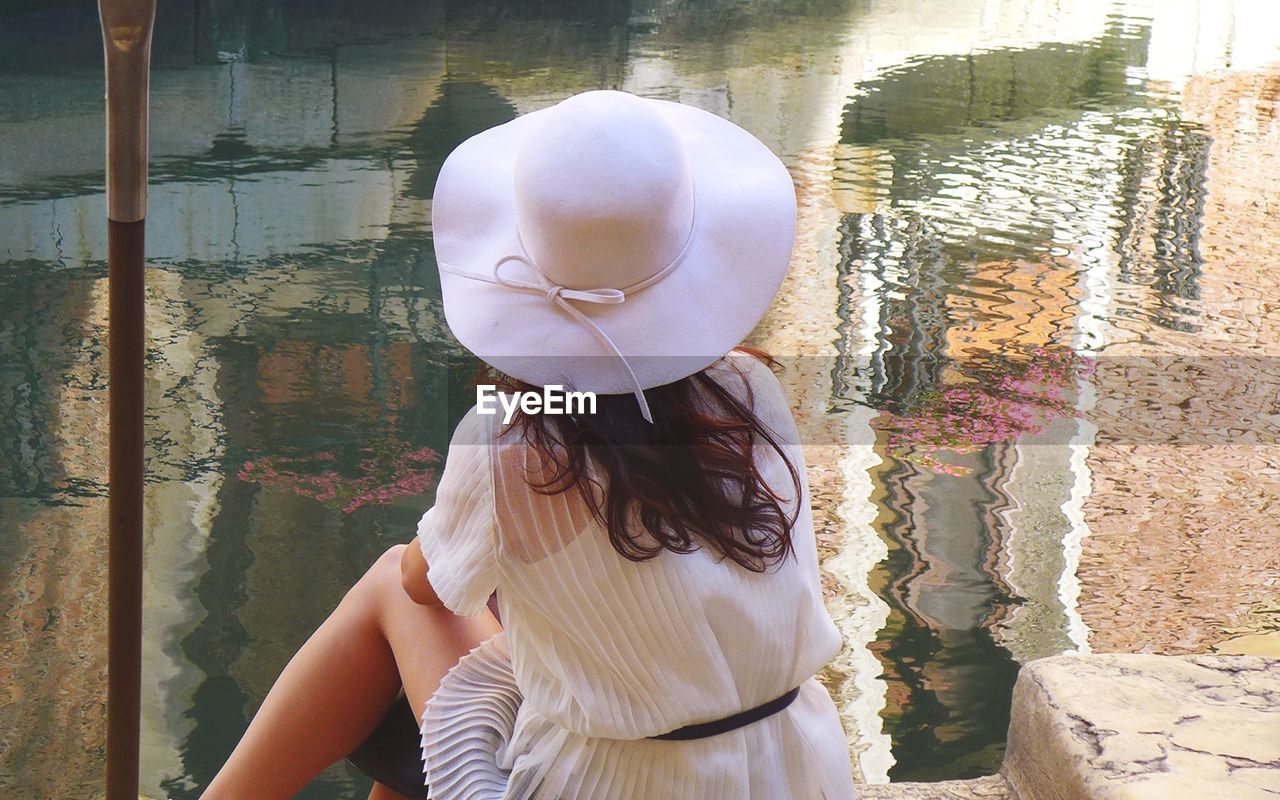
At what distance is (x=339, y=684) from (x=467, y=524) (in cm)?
38

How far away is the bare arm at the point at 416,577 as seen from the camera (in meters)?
1.33

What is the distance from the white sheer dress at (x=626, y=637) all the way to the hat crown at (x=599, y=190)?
0.15 metres

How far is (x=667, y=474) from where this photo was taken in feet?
3.72

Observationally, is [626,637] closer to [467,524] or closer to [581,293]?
[467,524]

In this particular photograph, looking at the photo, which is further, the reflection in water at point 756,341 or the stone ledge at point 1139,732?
the reflection in water at point 756,341

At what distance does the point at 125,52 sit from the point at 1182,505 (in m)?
2.77

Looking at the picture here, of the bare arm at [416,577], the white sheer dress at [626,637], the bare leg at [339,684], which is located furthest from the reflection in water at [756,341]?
the white sheer dress at [626,637]

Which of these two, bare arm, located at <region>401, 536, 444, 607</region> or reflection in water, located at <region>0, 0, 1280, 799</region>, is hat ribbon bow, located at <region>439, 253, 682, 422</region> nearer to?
bare arm, located at <region>401, 536, 444, 607</region>

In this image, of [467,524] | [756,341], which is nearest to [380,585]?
[467,524]

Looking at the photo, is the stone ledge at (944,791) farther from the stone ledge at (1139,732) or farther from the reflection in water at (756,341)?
the reflection in water at (756,341)

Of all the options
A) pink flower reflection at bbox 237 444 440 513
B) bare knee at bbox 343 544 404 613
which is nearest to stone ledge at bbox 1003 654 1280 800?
bare knee at bbox 343 544 404 613

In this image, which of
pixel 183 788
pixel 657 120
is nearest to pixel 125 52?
pixel 657 120

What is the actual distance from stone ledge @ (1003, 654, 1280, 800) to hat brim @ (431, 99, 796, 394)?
2.24 ft

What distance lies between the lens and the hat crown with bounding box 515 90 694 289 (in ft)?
3.62
